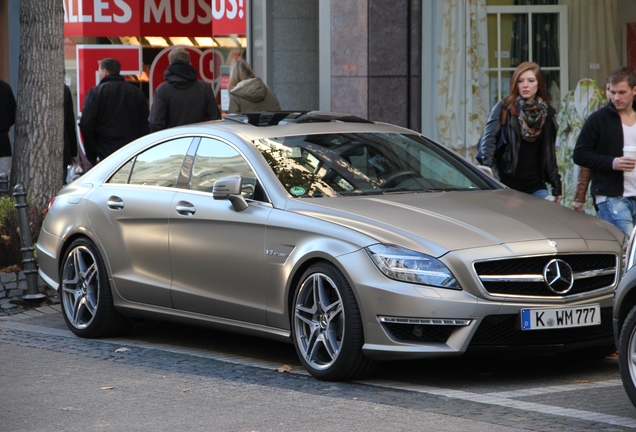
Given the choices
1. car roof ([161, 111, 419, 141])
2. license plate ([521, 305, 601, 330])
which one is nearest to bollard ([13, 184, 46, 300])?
car roof ([161, 111, 419, 141])

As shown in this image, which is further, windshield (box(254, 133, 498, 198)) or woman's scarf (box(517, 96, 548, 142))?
woman's scarf (box(517, 96, 548, 142))

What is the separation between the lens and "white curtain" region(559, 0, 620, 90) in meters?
13.2

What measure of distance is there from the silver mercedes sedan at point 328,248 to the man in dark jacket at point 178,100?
428 centimetres

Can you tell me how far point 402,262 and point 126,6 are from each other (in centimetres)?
1513

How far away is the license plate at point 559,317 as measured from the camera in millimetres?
6812

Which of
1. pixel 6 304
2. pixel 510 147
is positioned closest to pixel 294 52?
pixel 6 304

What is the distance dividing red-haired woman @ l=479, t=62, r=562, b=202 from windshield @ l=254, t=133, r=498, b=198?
1.16 m

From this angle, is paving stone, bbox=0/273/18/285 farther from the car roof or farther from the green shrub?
the car roof

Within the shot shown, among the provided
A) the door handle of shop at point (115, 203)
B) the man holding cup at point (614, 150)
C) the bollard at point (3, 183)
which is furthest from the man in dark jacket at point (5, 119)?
the man holding cup at point (614, 150)

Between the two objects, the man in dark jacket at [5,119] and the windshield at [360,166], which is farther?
the man in dark jacket at [5,119]

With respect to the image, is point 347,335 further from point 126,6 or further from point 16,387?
point 126,6

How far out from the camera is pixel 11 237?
37.5 ft

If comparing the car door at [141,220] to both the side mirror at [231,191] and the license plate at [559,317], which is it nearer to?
the side mirror at [231,191]

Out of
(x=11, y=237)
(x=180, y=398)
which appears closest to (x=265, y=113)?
(x=180, y=398)
